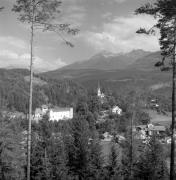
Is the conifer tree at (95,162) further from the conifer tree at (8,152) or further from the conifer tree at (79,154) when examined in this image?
the conifer tree at (8,152)

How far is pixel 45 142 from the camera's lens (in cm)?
3594

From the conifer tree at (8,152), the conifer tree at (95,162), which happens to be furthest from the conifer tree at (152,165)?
the conifer tree at (8,152)

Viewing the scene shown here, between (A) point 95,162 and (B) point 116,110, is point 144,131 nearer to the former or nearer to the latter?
(B) point 116,110

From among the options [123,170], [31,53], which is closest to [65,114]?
A: [123,170]

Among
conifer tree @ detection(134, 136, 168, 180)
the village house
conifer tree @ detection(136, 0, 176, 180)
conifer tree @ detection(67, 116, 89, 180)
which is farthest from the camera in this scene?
the village house

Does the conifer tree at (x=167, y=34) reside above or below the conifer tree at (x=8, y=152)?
above

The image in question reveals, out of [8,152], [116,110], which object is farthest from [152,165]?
[116,110]

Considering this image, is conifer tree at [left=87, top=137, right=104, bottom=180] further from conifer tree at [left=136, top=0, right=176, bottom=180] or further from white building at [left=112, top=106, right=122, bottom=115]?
white building at [left=112, top=106, right=122, bottom=115]

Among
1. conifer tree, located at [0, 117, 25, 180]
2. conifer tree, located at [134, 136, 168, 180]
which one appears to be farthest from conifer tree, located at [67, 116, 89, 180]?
conifer tree, located at [0, 117, 25, 180]

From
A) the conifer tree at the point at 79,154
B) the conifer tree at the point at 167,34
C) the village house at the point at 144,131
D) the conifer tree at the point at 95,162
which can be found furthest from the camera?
the village house at the point at 144,131

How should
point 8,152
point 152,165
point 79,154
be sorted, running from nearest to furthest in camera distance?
point 8,152
point 152,165
point 79,154

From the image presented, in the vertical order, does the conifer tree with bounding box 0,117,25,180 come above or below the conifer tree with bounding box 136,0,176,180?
below

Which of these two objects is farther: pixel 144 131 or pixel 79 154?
pixel 144 131

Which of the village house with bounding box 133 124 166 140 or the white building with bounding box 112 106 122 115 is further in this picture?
the white building with bounding box 112 106 122 115
